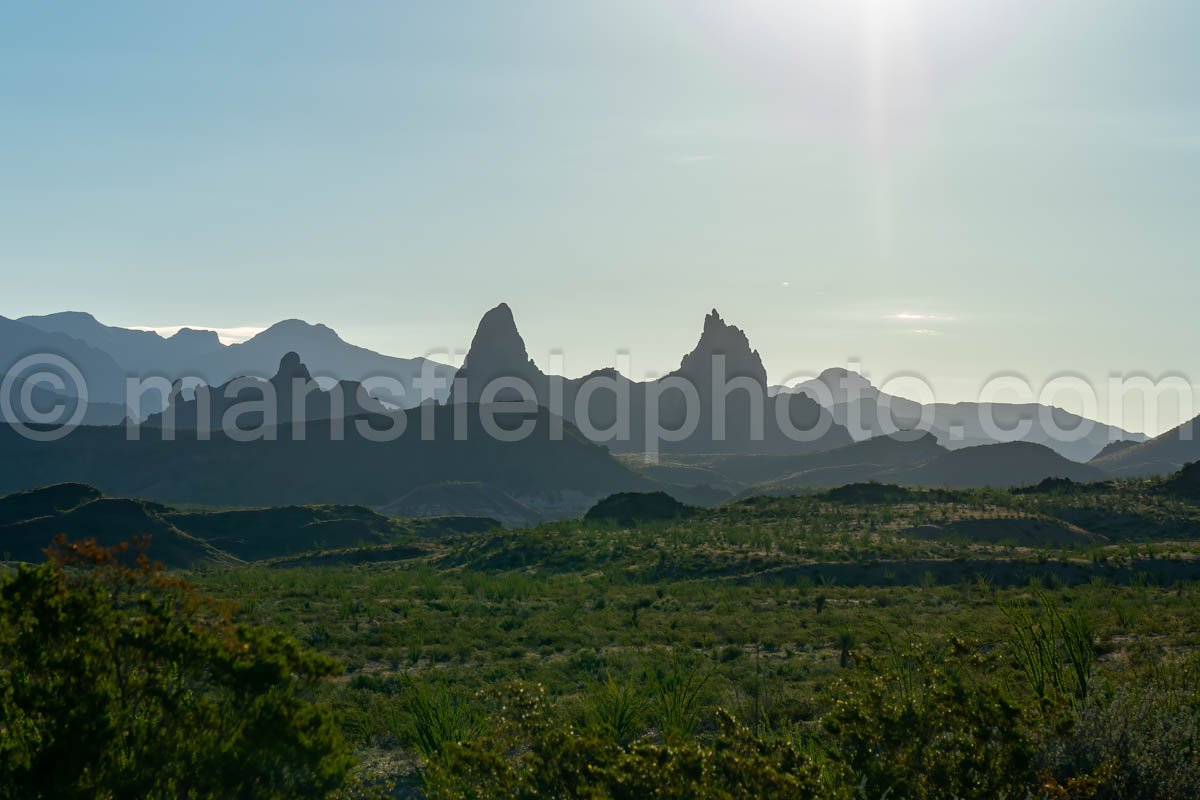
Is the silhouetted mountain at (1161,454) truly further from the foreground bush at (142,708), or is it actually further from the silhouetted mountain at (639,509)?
the foreground bush at (142,708)

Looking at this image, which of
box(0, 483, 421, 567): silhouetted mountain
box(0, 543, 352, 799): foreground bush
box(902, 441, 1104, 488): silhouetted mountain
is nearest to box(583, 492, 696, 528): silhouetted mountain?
box(0, 483, 421, 567): silhouetted mountain

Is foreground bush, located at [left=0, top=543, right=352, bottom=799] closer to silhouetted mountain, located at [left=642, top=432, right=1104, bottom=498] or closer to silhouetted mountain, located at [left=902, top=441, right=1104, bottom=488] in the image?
silhouetted mountain, located at [left=642, top=432, right=1104, bottom=498]

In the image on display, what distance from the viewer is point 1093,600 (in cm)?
2370

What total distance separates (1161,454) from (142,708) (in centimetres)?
21641

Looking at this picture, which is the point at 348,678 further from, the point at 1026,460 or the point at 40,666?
the point at 1026,460

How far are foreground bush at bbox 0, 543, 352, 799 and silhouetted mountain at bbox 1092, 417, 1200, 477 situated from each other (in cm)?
18979

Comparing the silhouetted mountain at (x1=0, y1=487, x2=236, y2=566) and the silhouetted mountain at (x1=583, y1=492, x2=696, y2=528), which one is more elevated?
the silhouetted mountain at (x1=583, y1=492, x2=696, y2=528)

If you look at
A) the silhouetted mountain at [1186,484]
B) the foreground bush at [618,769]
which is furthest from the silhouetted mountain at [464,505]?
the foreground bush at [618,769]

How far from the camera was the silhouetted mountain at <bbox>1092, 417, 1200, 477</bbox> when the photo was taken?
173000mm

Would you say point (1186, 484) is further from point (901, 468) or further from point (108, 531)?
point (901, 468)

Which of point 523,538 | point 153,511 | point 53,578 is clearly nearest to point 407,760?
point 53,578

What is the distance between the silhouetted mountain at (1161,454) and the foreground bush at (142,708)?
190 metres

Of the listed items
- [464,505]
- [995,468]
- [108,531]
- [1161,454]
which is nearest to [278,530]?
[108,531]

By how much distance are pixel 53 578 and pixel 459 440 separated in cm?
13598
